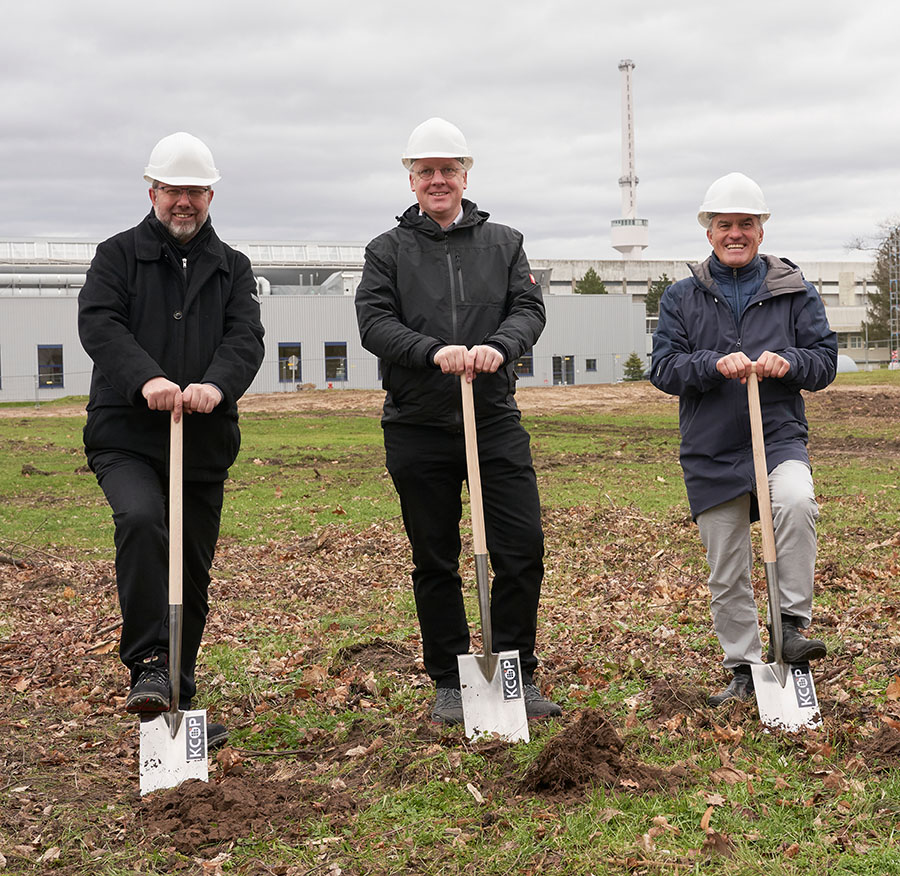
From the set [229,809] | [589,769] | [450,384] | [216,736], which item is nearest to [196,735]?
[229,809]

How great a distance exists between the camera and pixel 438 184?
522 centimetres

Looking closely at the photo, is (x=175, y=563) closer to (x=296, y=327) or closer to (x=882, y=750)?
(x=882, y=750)

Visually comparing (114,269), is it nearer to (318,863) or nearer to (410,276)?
(410,276)

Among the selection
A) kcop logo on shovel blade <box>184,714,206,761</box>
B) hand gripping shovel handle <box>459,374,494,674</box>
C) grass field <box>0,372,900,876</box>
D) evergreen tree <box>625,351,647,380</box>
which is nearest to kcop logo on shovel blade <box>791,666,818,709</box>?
grass field <box>0,372,900,876</box>

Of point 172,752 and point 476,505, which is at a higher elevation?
point 476,505

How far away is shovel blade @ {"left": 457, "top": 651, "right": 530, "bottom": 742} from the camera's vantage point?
492cm

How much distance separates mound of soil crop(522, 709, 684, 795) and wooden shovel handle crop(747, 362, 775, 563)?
1.14 m

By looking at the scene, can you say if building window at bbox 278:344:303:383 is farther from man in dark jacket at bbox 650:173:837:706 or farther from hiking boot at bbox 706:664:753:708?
hiking boot at bbox 706:664:753:708

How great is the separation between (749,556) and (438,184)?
7.24 ft

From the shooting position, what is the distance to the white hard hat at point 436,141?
516 centimetres

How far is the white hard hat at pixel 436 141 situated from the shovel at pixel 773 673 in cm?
163

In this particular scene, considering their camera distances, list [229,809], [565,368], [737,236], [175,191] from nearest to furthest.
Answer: [229,809]
[175,191]
[737,236]
[565,368]

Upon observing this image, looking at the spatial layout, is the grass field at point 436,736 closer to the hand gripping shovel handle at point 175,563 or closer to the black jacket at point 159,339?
the hand gripping shovel handle at point 175,563

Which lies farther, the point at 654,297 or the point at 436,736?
the point at 654,297
